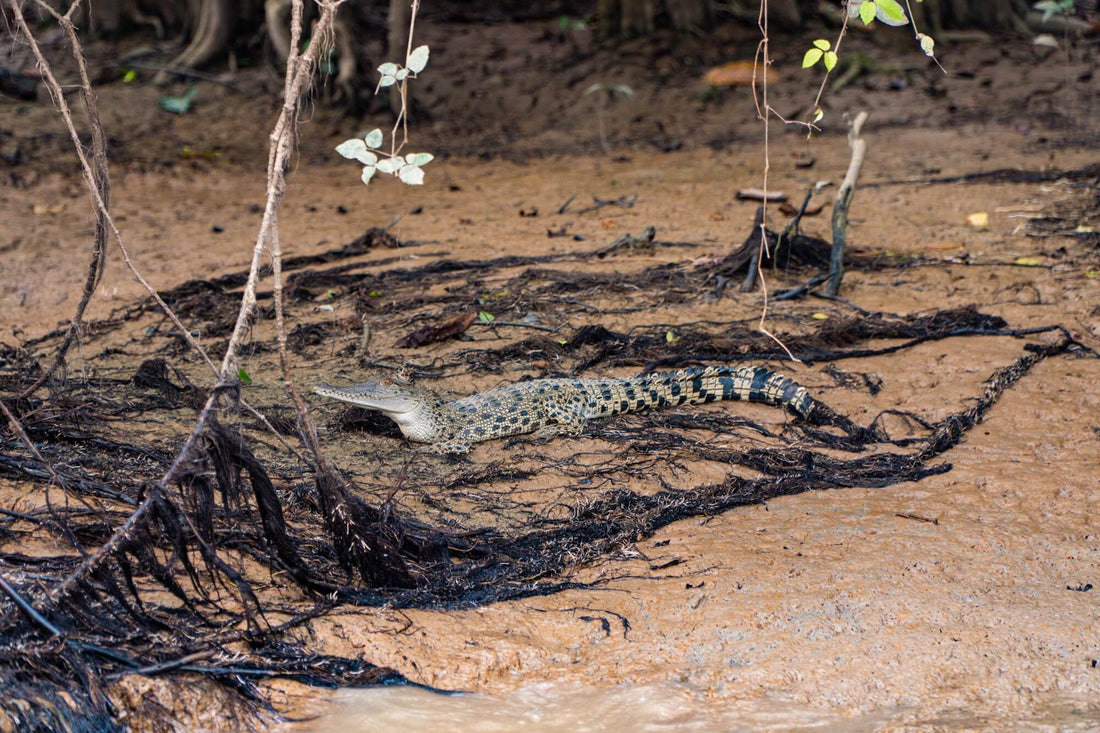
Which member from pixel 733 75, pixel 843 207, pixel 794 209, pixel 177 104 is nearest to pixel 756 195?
pixel 794 209

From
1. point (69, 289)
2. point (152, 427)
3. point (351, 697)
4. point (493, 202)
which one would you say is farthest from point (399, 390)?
point (493, 202)

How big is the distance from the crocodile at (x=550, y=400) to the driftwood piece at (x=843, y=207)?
145 cm

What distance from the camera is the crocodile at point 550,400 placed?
5.16 metres

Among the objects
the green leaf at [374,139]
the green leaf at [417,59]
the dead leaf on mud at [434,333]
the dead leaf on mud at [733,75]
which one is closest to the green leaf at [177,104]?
the dead leaf on mud at [733,75]

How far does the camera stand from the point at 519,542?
405 centimetres

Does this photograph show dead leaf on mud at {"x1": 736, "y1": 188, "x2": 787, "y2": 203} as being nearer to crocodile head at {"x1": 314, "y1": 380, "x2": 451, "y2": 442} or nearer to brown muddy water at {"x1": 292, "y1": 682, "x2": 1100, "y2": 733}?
crocodile head at {"x1": 314, "y1": 380, "x2": 451, "y2": 442}

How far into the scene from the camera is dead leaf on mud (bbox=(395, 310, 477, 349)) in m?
6.19

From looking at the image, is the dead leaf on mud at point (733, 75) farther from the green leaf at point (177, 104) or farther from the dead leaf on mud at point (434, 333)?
the dead leaf on mud at point (434, 333)

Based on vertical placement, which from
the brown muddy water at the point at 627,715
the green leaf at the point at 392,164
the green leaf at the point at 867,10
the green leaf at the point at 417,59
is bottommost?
the brown muddy water at the point at 627,715

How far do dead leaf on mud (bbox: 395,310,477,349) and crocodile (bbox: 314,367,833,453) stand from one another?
0.67m

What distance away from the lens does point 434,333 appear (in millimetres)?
6195

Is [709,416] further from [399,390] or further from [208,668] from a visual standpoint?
[208,668]

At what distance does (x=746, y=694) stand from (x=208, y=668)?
171 centimetres

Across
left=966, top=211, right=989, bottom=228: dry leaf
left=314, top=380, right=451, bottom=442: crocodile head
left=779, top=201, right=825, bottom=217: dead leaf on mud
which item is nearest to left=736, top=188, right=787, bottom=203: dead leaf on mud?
left=779, top=201, right=825, bottom=217: dead leaf on mud
